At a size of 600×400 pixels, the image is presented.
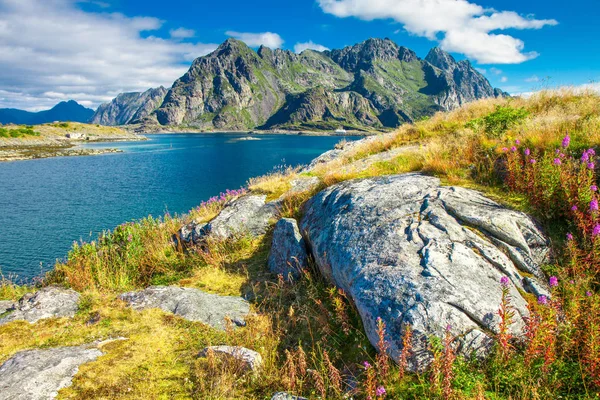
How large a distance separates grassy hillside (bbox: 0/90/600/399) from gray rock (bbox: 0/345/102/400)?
10.6 inches

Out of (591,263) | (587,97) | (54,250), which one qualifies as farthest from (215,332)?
(54,250)

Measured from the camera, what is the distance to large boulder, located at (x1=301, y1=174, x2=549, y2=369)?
14.6 feet

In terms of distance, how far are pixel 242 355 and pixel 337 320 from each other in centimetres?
177

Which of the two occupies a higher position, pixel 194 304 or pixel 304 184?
pixel 304 184

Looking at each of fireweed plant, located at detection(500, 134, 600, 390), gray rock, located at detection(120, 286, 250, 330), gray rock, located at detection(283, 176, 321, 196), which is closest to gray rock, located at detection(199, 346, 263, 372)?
gray rock, located at detection(120, 286, 250, 330)

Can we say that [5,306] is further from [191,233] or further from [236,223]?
[236,223]

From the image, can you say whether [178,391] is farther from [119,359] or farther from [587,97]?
[587,97]

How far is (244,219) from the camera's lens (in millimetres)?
11125

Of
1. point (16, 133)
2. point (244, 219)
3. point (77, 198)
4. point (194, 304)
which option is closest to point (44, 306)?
point (194, 304)

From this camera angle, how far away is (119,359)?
18.0 ft

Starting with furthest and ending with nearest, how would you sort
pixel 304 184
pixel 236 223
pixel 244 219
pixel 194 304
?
pixel 304 184, pixel 244 219, pixel 236 223, pixel 194 304

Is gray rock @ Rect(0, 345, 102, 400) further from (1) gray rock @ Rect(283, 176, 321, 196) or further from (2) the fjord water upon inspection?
(2) the fjord water

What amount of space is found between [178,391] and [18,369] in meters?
2.61

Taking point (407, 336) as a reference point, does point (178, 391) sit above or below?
below
